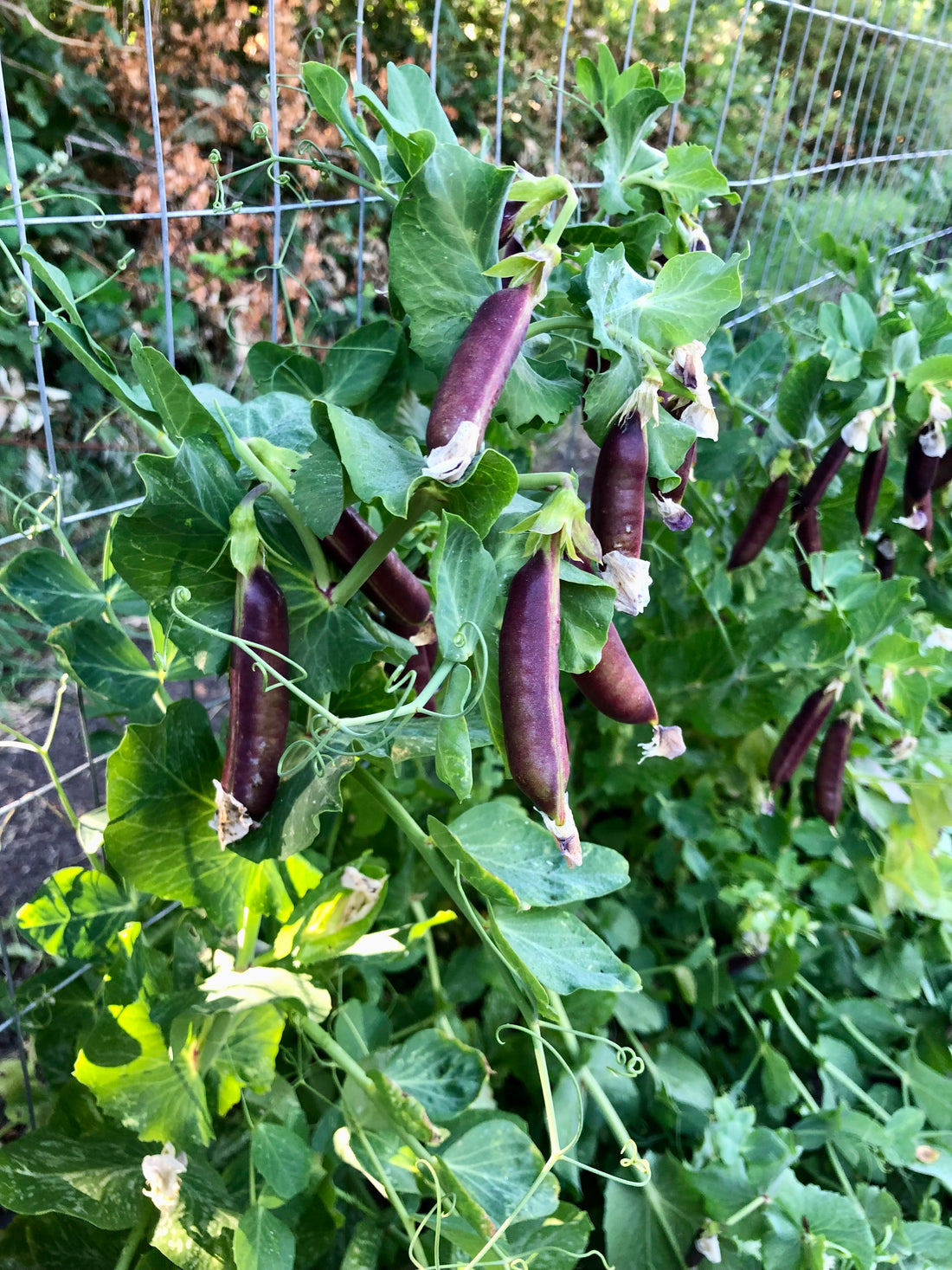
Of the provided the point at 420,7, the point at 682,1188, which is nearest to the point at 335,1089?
the point at 682,1188

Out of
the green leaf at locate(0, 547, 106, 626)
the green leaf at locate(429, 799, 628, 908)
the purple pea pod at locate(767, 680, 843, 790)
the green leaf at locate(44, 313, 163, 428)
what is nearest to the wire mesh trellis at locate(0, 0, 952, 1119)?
the purple pea pod at locate(767, 680, 843, 790)

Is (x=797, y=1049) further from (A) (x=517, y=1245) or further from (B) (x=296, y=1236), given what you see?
(B) (x=296, y=1236)

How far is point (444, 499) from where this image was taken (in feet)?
1.61

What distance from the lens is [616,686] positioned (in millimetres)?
575

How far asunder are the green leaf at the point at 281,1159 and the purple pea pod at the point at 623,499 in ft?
1.73

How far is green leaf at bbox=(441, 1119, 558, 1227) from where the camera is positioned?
731mm

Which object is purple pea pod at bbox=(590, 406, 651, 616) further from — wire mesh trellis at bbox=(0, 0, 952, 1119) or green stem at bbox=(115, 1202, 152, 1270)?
wire mesh trellis at bbox=(0, 0, 952, 1119)

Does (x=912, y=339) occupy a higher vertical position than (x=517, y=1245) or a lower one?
higher

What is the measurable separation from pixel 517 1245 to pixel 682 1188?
35 centimetres

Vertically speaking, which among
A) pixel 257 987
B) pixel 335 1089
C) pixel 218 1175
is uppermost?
pixel 257 987

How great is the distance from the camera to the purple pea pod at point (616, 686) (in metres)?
0.56

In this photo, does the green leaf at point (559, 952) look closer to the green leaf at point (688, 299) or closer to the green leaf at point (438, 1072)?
the green leaf at point (438, 1072)

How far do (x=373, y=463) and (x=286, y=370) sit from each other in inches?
12.0

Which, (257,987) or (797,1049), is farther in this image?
(797,1049)
